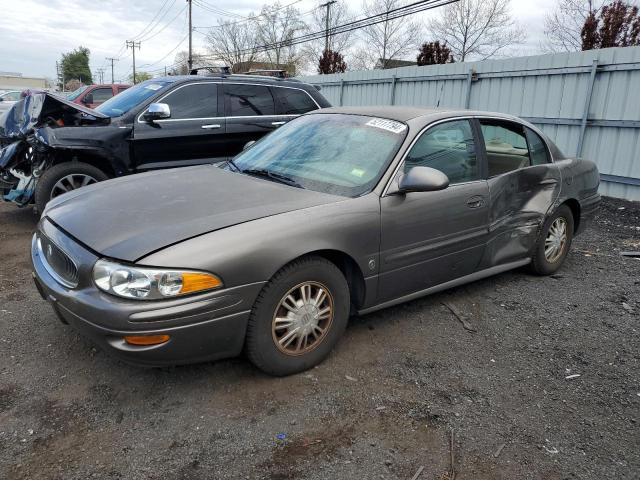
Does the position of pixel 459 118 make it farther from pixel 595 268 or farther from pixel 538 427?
pixel 595 268

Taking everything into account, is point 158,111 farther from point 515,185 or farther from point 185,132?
point 515,185

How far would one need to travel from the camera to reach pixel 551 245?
4.85 m

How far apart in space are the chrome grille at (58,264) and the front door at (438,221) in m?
1.82

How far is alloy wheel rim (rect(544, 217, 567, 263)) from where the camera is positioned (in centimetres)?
480

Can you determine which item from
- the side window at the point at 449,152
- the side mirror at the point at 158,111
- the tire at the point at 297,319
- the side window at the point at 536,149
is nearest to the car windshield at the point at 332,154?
the side window at the point at 449,152

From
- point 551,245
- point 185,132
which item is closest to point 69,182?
point 185,132

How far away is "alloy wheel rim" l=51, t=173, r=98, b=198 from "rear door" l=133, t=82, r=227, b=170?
24.5 inches

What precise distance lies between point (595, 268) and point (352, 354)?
3.43 meters

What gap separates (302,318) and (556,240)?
3128 millimetres

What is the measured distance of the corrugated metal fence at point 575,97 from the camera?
8008mm

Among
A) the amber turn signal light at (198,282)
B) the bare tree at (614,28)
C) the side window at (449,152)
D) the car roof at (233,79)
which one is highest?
the bare tree at (614,28)

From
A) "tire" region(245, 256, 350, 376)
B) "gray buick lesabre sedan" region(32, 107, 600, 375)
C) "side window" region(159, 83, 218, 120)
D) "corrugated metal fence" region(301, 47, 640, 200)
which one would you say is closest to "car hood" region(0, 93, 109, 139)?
"side window" region(159, 83, 218, 120)

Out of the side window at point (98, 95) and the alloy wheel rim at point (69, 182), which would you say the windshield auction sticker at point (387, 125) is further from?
the side window at point (98, 95)

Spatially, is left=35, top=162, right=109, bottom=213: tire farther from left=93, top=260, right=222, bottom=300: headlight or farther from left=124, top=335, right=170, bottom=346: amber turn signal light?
left=124, top=335, right=170, bottom=346: amber turn signal light
